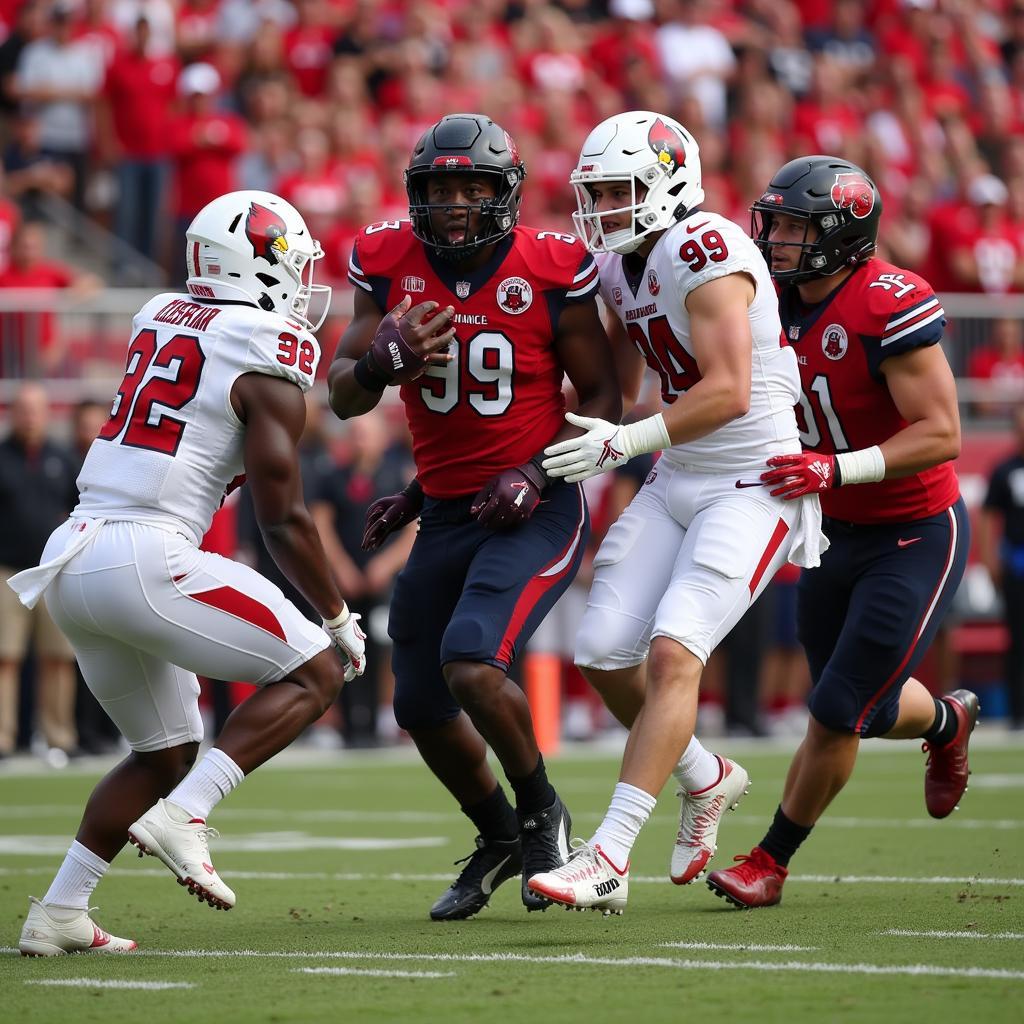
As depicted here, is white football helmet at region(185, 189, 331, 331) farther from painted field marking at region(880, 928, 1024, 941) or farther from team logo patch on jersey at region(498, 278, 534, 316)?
painted field marking at region(880, 928, 1024, 941)

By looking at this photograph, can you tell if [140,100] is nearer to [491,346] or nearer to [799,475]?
[491,346]

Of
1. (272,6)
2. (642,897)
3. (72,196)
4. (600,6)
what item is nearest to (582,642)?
(642,897)

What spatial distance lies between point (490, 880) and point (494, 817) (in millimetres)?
182

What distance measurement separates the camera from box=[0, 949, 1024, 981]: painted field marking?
4.12m

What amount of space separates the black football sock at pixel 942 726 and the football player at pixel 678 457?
30.3 inches

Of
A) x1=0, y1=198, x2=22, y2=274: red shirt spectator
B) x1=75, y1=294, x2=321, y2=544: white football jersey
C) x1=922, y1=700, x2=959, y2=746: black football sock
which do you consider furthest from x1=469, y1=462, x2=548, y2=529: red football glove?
x1=0, y1=198, x2=22, y2=274: red shirt spectator

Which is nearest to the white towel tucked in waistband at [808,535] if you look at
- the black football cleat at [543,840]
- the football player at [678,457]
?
the football player at [678,457]

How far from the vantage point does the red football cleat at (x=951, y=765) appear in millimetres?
6047

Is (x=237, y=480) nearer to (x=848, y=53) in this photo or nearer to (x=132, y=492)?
(x=132, y=492)

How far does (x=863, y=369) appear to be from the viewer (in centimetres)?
547

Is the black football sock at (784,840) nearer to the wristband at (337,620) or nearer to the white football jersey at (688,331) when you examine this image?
the white football jersey at (688,331)

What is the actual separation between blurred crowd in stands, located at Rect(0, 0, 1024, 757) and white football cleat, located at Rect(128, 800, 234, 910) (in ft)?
20.9

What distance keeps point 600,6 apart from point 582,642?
11875 mm

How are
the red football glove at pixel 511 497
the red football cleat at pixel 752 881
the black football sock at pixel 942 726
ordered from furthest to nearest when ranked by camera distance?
1. the black football sock at pixel 942 726
2. the red football cleat at pixel 752 881
3. the red football glove at pixel 511 497
